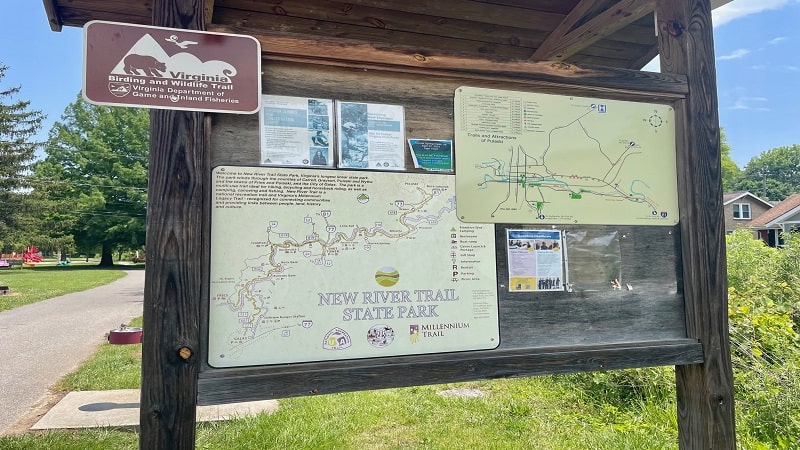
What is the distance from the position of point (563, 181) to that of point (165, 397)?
1.70 m

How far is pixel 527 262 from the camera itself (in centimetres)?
206

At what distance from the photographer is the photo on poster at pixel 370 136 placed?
6.21 feet

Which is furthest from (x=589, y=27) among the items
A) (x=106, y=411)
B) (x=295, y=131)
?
(x=106, y=411)

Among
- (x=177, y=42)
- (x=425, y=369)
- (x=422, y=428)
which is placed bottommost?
(x=422, y=428)

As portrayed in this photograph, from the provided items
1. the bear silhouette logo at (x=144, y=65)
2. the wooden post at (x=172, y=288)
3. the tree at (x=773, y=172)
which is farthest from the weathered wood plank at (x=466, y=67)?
the tree at (x=773, y=172)

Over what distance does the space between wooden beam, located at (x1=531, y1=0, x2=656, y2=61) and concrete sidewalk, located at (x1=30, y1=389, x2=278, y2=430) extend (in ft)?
11.3

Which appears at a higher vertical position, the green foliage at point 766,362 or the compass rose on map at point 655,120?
the compass rose on map at point 655,120

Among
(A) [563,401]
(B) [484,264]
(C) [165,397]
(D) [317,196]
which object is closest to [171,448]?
(C) [165,397]

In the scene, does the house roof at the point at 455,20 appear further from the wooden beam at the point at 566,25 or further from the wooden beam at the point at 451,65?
the wooden beam at the point at 451,65

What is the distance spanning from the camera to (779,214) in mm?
33219

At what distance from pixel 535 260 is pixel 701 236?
812 millimetres

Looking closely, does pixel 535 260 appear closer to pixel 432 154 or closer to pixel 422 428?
pixel 432 154

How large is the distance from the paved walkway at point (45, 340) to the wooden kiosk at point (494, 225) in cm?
358

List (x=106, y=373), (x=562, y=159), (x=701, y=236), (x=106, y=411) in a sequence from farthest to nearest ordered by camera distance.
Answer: (x=106, y=373) → (x=106, y=411) → (x=701, y=236) → (x=562, y=159)
